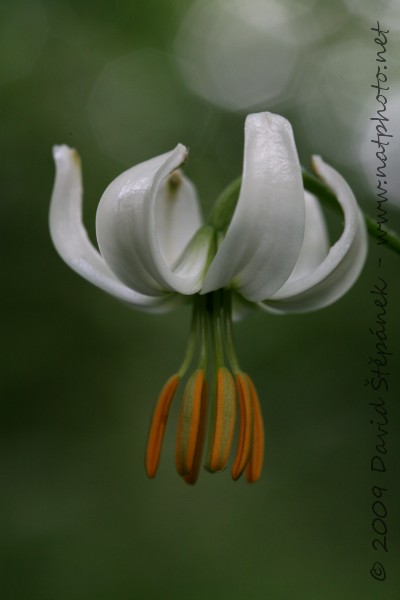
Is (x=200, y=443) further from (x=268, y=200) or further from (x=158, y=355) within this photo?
(x=158, y=355)

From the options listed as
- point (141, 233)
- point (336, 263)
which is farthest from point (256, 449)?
point (141, 233)

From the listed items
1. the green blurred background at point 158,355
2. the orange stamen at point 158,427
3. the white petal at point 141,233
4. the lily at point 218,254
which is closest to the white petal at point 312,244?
the lily at point 218,254

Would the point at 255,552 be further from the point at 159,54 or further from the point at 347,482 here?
the point at 159,54

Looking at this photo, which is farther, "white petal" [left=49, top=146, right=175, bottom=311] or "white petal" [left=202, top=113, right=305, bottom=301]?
"white petal" [left=49, top=146, right=175, bottom=311]

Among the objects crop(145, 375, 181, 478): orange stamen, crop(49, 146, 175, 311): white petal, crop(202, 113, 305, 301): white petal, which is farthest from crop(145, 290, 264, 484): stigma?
crop(202, 113, 305, 301): white petal

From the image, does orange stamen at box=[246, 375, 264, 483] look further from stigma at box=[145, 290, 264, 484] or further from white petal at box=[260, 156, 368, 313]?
white petal at box=[260, 156, 368, 313]

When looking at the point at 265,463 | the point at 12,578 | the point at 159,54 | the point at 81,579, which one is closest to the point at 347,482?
the point at 265,463
